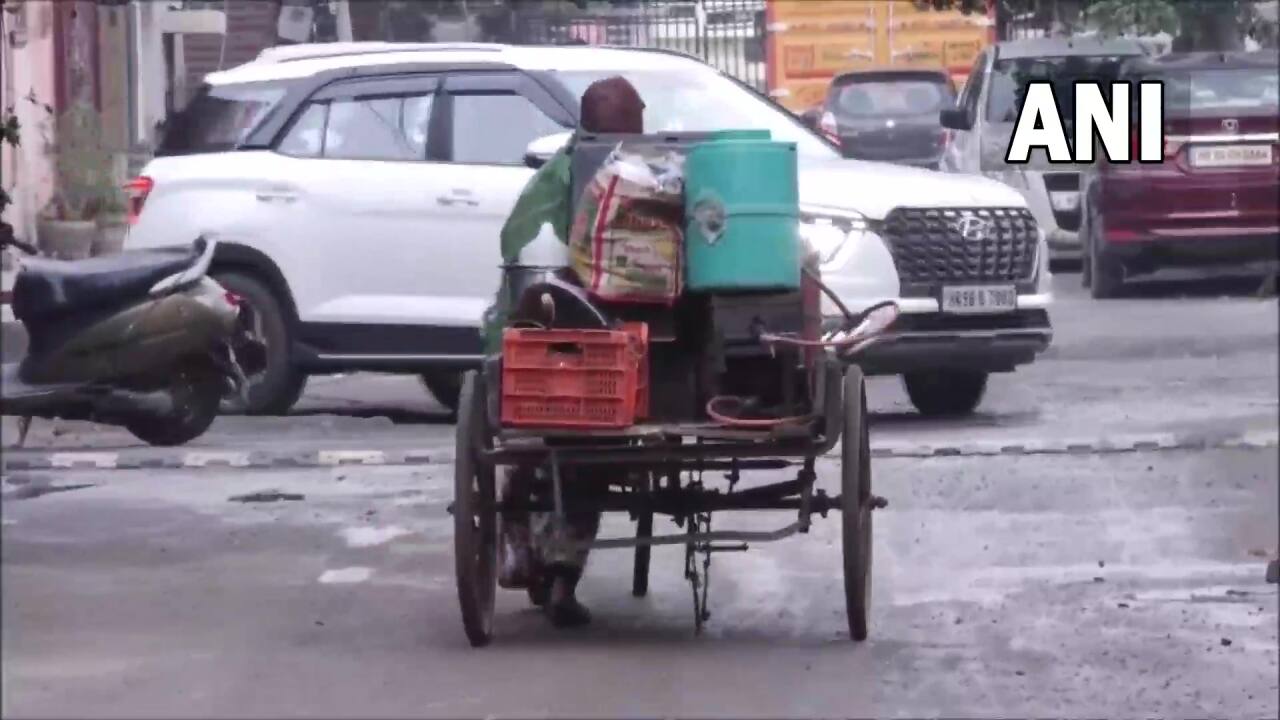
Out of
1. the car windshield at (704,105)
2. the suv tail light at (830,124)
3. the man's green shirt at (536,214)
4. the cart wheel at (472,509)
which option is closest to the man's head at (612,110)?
the man's green shirt at (536,214)

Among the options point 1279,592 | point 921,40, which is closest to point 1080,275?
point 921,40

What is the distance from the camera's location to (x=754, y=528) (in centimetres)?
945

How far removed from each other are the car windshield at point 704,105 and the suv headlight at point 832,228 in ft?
1.29

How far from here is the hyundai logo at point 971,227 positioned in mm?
11758

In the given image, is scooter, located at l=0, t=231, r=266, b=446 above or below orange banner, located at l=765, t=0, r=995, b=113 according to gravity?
below

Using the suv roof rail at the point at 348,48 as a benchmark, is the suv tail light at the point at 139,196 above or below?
below

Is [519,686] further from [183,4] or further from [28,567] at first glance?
[183,4]

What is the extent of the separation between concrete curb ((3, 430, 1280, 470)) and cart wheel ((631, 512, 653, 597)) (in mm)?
2848

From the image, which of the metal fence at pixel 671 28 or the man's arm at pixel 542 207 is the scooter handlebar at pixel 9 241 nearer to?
the man's arm at pixel 542 207

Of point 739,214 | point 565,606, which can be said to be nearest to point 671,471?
point 565,606

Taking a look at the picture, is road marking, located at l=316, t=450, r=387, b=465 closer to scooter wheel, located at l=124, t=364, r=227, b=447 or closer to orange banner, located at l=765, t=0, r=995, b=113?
scooter wheel, located at l=124, t=364, r=227, b=447

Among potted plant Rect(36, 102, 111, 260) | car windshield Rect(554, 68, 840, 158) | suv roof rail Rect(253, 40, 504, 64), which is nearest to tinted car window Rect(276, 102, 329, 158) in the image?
suv roof rail Rect(253, 40, 504, 64)

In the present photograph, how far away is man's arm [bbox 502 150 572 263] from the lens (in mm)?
7551

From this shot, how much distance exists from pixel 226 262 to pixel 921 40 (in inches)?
165
